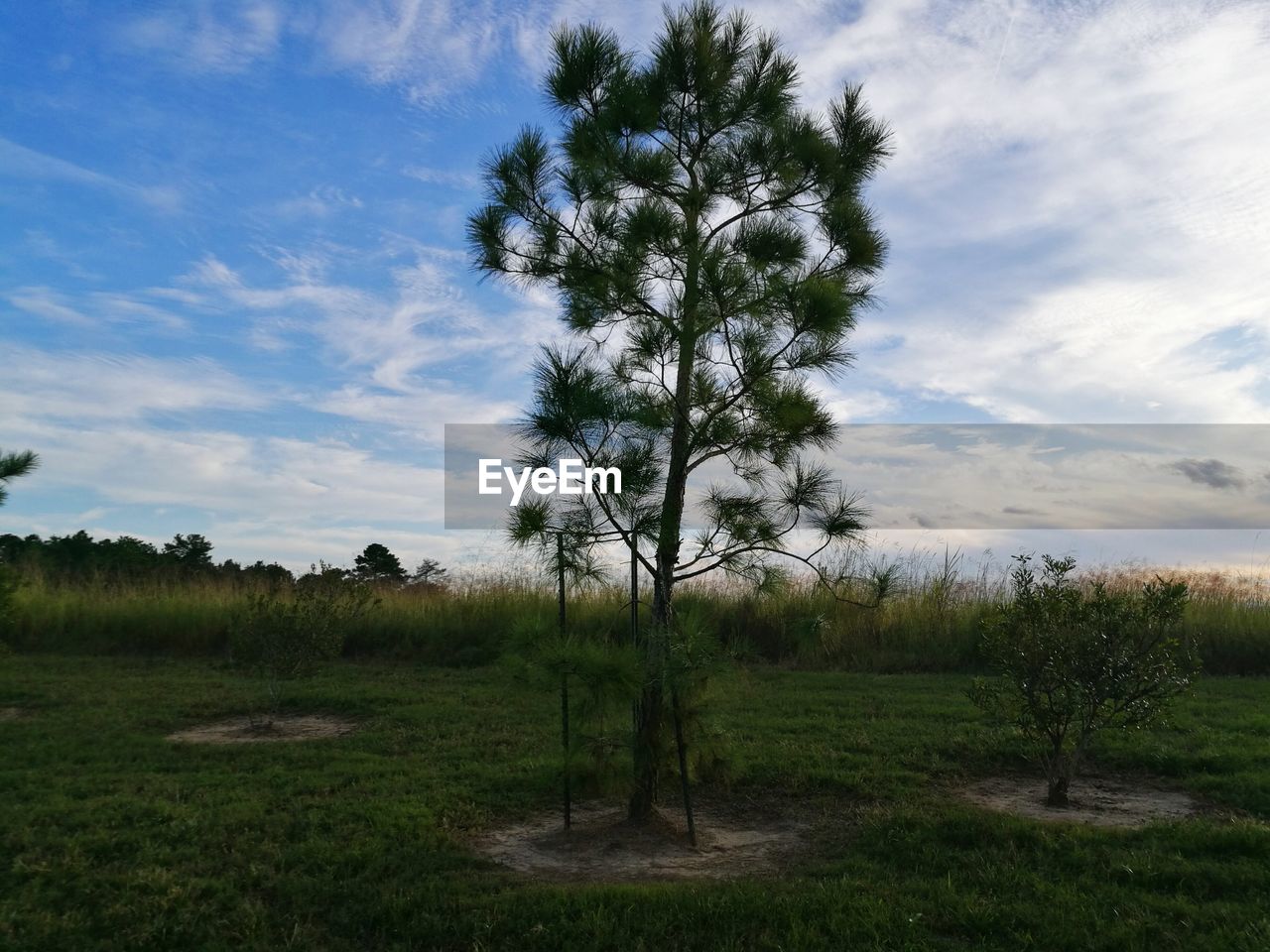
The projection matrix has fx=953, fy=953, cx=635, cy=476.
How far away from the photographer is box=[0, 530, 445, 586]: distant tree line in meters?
16.0

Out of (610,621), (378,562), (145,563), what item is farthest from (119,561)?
(610,621)

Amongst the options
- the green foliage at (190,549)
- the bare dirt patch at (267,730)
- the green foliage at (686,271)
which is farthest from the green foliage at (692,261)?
the green foliage at (190,549)

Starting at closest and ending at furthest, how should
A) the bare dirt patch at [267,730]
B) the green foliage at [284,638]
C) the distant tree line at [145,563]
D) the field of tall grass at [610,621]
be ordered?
the bare dirt patch at [267,730] → the green foliage at [284,638] → the field of tall grass at [610,621] → the distant tree line at [145,563]

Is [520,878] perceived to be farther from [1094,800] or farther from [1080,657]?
[1094,800]

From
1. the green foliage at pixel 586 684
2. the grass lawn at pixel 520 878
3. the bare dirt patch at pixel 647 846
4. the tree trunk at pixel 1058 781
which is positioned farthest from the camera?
the tree trunk at pixel 1058 781

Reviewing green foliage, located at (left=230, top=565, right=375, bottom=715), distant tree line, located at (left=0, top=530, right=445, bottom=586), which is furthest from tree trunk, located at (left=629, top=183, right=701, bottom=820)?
distant tree line, located at (left=0, top=530, right=445, bottom=586)

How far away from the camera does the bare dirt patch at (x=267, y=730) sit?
766 cm

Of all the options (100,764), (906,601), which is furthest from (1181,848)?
(906,601)

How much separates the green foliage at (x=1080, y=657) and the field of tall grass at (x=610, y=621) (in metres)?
4.11

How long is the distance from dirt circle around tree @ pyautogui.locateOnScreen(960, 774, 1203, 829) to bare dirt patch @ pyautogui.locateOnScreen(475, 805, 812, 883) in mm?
1334

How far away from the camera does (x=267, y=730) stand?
26.2ft

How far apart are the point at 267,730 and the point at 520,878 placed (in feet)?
14.3

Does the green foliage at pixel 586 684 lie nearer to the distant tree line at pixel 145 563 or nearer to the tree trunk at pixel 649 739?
the tree trunk at pixel 649 739

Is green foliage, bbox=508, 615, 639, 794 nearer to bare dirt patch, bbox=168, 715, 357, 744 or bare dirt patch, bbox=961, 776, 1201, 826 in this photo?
bare dirt patch, bbox=961, 776, 1201, 826
